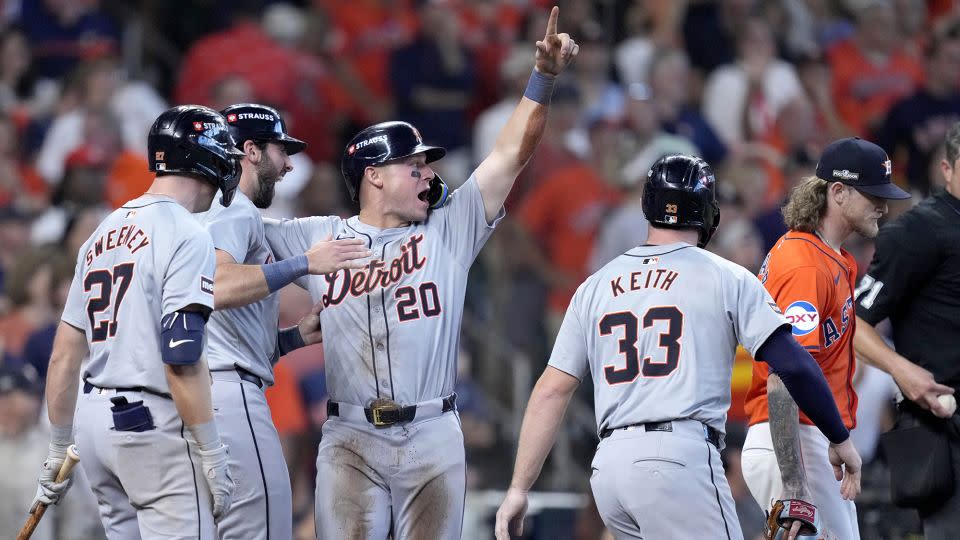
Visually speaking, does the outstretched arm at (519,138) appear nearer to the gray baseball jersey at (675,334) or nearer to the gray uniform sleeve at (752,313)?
the gray baseball jersey at (675,334)

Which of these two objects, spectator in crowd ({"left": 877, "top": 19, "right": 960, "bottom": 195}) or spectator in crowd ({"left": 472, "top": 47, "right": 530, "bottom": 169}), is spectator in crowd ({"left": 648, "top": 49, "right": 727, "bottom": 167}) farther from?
spectator in crowd ({"left": 877, "top": 19, "right": 960, "bottom": 195})

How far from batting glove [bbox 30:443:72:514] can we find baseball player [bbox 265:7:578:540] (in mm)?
1104

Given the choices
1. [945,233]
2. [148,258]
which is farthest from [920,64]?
[148,258]

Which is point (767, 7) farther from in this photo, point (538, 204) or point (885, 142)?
point (538, 204)

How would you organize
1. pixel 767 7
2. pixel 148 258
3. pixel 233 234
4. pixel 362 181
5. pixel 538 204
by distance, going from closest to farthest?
1. pixel 148 258
2. pixel 233 234
3. pixel 362 181
4. pixel 538 204
5. pixel 767 7

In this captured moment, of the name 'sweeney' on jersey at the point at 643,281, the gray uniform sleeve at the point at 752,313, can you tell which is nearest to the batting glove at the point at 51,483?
the name 'sweeney' on jersey at the point at 643,281

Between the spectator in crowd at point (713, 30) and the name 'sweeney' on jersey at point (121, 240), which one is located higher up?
the spectator in crowd at point (713, 30)

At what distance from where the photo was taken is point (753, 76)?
12.6 m

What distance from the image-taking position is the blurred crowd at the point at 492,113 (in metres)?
10.7

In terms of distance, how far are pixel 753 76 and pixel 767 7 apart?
136 cm

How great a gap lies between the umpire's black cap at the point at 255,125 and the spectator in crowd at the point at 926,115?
23.2 ft

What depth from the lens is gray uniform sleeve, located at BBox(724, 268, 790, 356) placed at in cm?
534

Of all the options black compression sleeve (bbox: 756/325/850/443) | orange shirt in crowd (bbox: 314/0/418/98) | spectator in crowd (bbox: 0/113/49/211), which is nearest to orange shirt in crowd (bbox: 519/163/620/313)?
orange shirt in crowd (bbox: 314/0/418/98)

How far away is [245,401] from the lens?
19.5 ft
